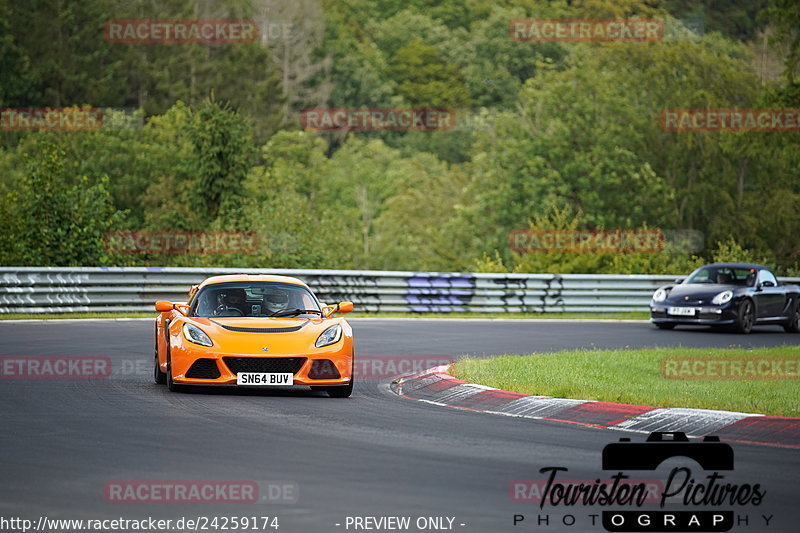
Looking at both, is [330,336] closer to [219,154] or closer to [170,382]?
[170,382]

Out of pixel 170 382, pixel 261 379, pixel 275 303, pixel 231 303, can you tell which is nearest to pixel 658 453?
pixel 261 379

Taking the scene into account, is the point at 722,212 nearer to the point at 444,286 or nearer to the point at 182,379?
the point at 444,286

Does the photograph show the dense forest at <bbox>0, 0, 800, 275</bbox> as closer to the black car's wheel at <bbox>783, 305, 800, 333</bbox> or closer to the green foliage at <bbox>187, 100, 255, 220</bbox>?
the green foliage at <bbox>187, 100, 255, 220</bbox>

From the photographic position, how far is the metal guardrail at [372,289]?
98.0ft

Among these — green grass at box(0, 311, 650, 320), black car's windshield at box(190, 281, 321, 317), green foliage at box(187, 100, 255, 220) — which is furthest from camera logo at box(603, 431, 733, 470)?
green foliage at box(187, 100, 255, 220)

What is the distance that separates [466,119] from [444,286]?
263 ft

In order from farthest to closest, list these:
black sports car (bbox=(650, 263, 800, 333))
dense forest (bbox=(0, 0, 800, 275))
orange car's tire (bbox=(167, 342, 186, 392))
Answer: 1. dense forest (bbox=(0, 0, 800, 275))
2. black sports car (bbox=(650, 263, 800, 333))
3. orange car's tire (bbox=(167, 342, 186, 392))

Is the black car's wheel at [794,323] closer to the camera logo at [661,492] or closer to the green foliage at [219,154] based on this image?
the camera logo at [661,492]

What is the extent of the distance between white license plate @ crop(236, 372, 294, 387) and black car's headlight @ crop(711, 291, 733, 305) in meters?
15.5

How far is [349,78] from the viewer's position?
11962 cm

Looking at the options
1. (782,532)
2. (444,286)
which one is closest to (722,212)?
(444,286)

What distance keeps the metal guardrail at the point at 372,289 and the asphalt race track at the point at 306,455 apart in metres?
13.2

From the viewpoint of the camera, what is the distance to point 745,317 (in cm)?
2870

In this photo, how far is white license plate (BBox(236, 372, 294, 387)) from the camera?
48.4 ft
